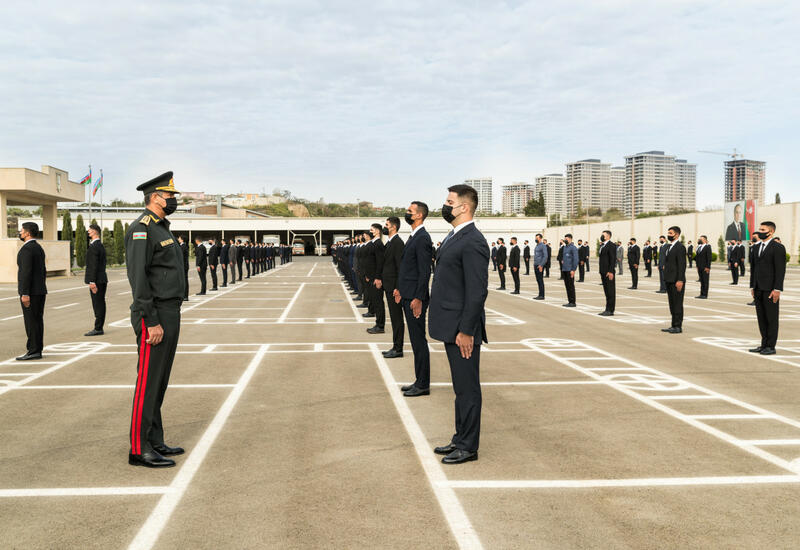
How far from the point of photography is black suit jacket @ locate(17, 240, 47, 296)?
9.68 m

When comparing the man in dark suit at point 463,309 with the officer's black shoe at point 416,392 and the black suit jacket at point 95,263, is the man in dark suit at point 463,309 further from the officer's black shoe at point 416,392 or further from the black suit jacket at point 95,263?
the black suit jacket at point 95,263

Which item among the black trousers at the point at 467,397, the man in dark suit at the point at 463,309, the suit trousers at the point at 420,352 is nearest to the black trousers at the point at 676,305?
the suit trousers at the point at 420,352

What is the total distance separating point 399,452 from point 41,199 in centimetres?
3727

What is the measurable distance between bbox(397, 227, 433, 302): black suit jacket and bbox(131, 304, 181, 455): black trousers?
342 centimetres

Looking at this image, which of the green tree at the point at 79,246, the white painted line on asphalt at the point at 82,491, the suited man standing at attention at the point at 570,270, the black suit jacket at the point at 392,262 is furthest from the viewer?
the green tree at the point at 79,246

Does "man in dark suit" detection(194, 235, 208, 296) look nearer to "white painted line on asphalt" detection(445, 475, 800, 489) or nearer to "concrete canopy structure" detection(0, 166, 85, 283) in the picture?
"concrete canopy structure" detection(0, 166, 85, 283)

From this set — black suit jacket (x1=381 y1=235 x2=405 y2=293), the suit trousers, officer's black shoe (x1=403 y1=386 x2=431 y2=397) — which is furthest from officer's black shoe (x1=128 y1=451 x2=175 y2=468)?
black suit jacket (x1=381 y1=235 x2=405 y2=293)

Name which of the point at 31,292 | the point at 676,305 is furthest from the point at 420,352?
the point at 676,305

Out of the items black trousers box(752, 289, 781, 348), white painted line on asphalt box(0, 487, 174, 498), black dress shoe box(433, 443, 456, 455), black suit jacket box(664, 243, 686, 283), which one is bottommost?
black dress shoe box(433, 443, 456, 455)

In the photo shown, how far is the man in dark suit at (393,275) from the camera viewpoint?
988 cm

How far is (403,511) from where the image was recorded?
3959 millimetres

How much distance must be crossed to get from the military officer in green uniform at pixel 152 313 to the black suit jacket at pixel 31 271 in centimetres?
571

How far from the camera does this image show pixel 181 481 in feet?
14.8

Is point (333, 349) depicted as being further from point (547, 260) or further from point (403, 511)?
point (547, 260)
